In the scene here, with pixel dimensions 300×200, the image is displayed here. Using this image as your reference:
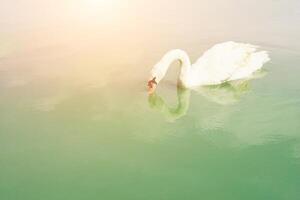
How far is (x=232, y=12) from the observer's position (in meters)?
4.58

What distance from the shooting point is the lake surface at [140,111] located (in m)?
2.45

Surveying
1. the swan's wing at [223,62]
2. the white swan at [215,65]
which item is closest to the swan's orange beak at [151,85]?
the white swan at [215,65]

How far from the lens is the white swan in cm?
327

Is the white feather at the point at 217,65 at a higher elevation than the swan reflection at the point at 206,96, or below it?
higher

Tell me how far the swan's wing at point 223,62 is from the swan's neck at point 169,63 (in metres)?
0.09

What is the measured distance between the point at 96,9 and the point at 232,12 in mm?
1182

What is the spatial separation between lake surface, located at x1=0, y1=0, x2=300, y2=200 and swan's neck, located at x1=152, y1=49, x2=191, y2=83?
114 mm

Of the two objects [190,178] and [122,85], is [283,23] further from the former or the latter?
[190,178]

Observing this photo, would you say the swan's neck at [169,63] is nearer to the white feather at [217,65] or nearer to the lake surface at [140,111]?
the white feather at [217,65]

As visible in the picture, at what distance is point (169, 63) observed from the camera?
10.8ft

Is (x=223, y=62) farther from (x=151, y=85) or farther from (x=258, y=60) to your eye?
(x=151, y=85)

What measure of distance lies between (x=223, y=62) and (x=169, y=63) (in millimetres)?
366

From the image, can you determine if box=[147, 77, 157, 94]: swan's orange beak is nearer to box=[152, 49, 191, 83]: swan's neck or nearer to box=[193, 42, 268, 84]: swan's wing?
box=[152, 49, 191, 83]: swan's neck

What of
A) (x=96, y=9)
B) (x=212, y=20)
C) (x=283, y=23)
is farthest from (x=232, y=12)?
(x=96, y=9)
